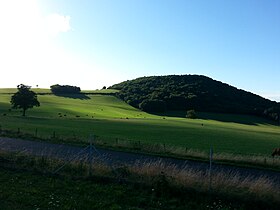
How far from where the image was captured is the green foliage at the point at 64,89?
16850cm

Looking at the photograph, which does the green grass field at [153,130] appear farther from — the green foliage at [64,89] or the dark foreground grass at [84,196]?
the green foliage at [64,89]

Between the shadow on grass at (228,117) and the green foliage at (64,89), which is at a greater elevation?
the green foliage at (64,89)

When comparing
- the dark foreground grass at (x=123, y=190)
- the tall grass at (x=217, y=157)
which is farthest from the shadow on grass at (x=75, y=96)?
the dark foreground grass at (x=123, y=190)

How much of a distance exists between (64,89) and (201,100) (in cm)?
6425

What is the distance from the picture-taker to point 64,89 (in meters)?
171

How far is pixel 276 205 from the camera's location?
12266mm

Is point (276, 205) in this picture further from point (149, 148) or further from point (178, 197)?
point (149, 148)

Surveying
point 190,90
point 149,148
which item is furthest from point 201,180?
point 190,90

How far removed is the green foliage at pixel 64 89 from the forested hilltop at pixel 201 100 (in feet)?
72.1

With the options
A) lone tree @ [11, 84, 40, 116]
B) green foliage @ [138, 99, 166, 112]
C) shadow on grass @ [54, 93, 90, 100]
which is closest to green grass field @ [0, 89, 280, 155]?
lone tree @ [11, 84, 40, 116]

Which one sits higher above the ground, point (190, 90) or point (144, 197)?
point (190, 90)

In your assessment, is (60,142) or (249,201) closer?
(249,201)

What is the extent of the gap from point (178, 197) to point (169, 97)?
145 m

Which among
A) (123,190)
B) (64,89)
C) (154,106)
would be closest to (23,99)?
(154,106)
